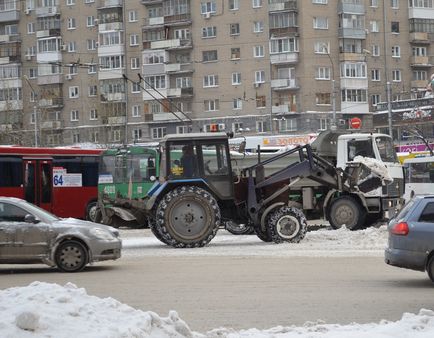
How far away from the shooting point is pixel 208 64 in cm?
7475

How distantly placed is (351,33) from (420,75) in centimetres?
1034

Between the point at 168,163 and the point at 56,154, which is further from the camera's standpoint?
the point at 56,154

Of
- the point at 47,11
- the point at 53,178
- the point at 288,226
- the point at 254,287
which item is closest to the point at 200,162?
the point at 288,226

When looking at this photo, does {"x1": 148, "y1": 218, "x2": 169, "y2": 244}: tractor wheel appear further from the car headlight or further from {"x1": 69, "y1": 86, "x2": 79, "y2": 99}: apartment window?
{"x1": 69, "y1": 86, "x2": 79, "y2": 99}: apartment window

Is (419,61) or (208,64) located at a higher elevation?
(208,64)

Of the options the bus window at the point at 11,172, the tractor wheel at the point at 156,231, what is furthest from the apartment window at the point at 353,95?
the tractor wheel at the point at 156,231

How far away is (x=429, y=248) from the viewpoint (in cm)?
1224

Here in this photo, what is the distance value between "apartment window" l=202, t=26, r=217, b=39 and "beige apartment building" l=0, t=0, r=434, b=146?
118 mm

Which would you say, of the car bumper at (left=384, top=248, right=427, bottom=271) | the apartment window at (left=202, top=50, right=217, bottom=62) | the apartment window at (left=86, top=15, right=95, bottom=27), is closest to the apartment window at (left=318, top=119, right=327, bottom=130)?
the apartment window at (left=202, top=50, right=217, bottom=62)

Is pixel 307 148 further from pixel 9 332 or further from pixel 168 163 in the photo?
pixel 9 332

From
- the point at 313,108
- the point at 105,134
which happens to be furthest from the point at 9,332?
the point at 105,134

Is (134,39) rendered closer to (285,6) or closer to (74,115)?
(74,115)

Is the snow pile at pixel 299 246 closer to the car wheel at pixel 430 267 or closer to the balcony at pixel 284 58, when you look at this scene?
the car wheel at pixel 430 267

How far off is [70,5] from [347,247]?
67.7m
